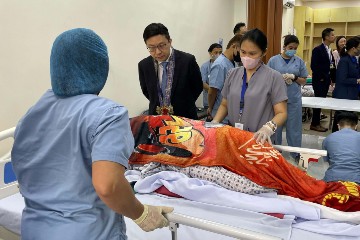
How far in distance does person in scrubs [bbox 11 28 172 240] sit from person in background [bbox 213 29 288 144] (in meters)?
1.40

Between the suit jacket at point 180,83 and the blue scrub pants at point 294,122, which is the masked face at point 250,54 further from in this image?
the blue scrub pants at point 294,122

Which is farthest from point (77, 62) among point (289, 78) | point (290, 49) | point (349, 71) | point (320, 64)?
point (320, 64)

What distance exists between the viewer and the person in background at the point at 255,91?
216cm

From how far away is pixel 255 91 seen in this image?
2.21m

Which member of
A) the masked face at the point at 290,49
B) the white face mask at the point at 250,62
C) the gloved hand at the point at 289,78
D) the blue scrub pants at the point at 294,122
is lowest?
the blue scrub pants at the point at 294,122

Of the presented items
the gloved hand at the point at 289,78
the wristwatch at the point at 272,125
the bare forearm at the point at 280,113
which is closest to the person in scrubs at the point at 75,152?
the wristwatch at the point at 272,125

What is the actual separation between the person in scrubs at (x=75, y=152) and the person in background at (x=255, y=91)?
55.0 inches

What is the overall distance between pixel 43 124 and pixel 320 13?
31.1ft

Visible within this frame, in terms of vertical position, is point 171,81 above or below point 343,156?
above

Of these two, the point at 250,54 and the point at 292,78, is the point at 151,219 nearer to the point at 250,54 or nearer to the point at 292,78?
the point at 250,54

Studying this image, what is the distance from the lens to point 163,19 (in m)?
3.98

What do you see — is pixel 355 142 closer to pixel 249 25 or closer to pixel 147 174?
pixel 147 174

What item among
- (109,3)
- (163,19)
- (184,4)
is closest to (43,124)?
(109,3)

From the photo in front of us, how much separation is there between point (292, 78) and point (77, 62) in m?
3.08
